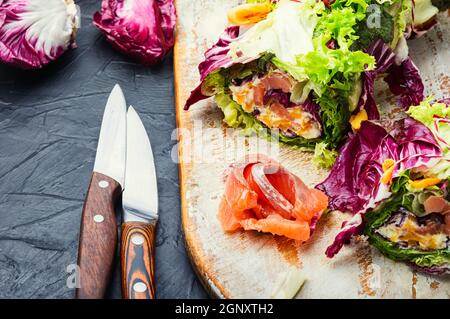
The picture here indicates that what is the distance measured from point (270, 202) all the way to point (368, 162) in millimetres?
390

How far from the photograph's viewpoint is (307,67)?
275 centimetres

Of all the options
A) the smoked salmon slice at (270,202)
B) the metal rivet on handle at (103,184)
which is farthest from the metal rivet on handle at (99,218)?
the smoked salmon slice at (270,202)

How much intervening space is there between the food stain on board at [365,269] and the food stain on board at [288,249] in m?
0.21

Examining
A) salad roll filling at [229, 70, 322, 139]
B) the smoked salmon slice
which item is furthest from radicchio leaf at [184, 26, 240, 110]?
the smoked salmon slice

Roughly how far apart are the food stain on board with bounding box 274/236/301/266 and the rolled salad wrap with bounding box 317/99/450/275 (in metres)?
0.12

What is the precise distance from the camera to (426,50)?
3.47 m

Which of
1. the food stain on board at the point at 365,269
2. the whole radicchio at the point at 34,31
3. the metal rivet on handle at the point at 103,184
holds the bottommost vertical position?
the food stain on board at the point at 365,269

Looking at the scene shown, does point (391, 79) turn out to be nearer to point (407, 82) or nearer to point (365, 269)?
point (407, 82)

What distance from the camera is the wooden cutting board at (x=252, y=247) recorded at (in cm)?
258

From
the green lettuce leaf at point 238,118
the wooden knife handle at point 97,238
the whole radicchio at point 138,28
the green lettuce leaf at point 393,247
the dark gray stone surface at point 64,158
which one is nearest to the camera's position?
the wooden knife handle at point 97,238

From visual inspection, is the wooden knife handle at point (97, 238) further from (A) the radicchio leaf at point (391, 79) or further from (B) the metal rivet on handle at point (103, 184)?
(A) the radicchio leaf at point (391, 79)

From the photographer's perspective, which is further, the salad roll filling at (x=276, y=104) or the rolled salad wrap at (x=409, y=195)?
the salad roll filling at (x=276, y=104)

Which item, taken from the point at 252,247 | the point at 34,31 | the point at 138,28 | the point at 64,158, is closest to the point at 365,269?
the point at 252,247

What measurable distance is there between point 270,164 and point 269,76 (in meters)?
0.36
